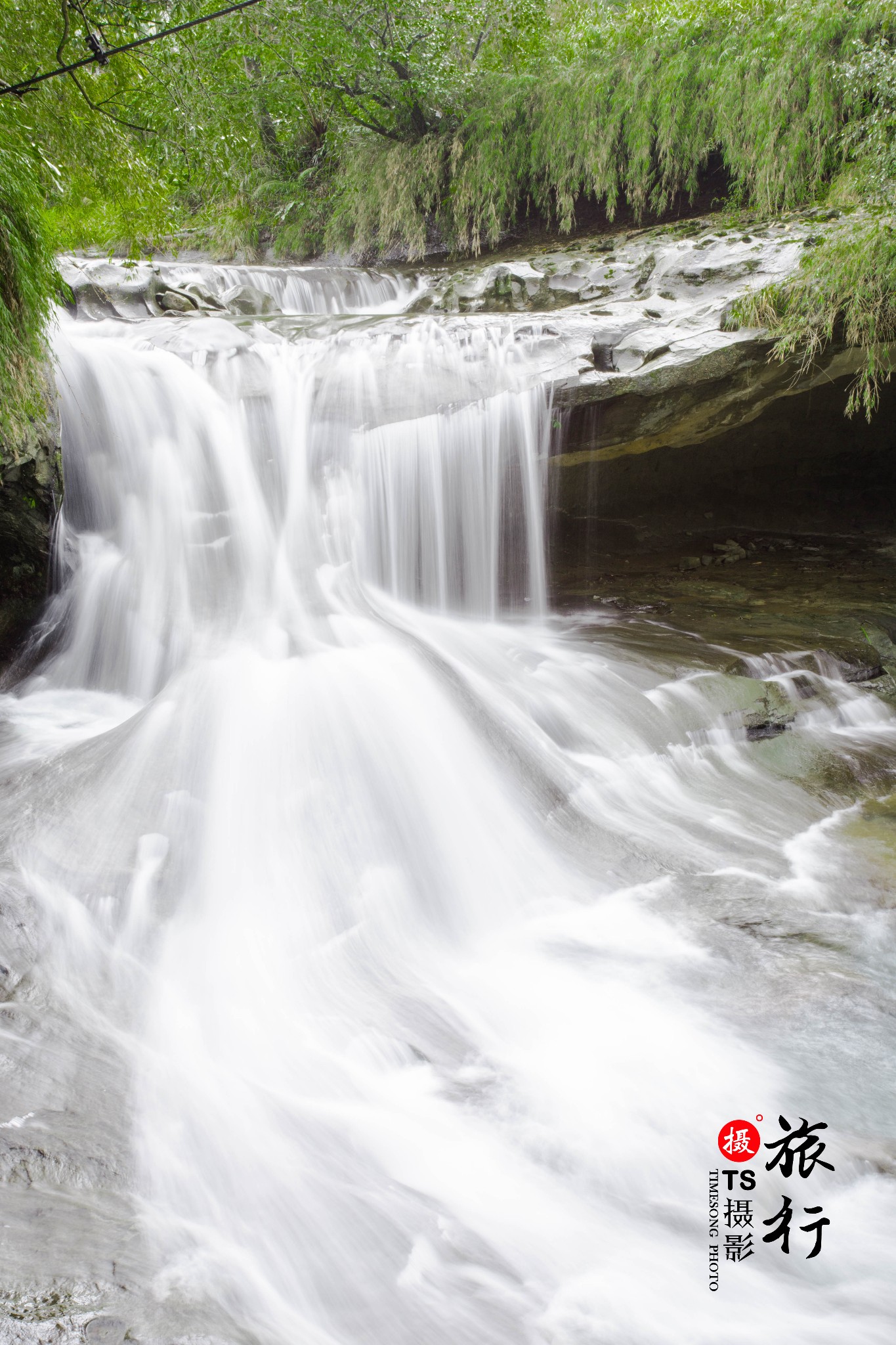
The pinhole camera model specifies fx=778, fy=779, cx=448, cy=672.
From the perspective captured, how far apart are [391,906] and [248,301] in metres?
7.78

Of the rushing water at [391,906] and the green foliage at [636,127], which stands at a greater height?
the green foliage at [636,127]

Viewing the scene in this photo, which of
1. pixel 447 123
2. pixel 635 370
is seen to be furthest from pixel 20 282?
pixel 447 123

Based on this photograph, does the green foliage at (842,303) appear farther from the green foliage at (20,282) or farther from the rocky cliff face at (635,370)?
the green foliage at (20,282)

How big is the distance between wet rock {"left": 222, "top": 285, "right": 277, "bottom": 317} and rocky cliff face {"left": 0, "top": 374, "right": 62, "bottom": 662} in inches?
156

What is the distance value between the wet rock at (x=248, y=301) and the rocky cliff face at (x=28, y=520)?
396 centimetres

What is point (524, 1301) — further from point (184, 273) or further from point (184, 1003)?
point (184, 273)

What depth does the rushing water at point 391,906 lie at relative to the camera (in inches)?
76.7

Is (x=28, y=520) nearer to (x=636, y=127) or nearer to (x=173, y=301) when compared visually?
(x=173, y=301)

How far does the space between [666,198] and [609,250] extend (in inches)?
46.2

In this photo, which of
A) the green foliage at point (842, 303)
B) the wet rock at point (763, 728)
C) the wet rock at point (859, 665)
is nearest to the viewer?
the wet rock at point (763, 728)

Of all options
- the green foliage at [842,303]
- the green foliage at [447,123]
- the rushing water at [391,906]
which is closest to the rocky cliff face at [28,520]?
the rushing water at [391,906]

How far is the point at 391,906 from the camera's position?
3.49m

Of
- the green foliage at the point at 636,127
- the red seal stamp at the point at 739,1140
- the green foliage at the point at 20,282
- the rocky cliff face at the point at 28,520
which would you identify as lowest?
the red seal stamp at the point at 739,1140

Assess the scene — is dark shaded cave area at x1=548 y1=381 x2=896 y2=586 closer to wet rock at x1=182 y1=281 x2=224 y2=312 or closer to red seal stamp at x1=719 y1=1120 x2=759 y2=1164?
wet rock at x1=182 y1=281 x2=224 y2=312
